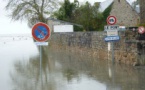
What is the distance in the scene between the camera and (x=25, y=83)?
44.3ft

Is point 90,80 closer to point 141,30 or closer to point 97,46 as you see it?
point 141,30

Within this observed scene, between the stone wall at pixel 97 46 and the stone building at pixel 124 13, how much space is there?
14.5m

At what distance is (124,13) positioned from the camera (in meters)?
48.9

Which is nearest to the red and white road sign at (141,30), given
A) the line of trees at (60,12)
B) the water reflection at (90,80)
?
the water reflection at (90,80)

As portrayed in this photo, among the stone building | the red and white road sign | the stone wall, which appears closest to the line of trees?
the stone building

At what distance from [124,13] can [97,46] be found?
87.7 ft

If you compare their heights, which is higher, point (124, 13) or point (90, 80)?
point (124, 13)

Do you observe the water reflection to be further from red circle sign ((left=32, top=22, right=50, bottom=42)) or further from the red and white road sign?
the red and white road sign

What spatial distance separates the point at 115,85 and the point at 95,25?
34763 millimetres

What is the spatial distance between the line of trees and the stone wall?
11903 millimetres

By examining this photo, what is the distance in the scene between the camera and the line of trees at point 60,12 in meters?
48.2

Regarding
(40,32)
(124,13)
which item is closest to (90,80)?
(40,32)

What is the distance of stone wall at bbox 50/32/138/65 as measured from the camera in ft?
59.1

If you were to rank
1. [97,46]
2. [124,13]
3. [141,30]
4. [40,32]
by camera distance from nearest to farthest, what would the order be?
[40,32]
[141,30]
[97,46]
[124,13]
